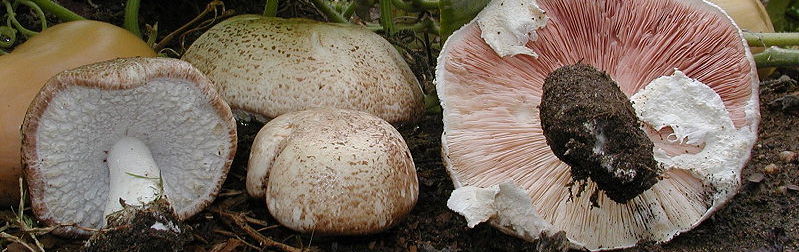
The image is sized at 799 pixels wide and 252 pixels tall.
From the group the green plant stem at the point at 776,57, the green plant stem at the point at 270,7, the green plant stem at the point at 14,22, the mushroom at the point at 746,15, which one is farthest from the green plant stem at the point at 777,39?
the green plant stem at the point at 14,22

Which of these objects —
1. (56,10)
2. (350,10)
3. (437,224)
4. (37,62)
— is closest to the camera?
(437,224)

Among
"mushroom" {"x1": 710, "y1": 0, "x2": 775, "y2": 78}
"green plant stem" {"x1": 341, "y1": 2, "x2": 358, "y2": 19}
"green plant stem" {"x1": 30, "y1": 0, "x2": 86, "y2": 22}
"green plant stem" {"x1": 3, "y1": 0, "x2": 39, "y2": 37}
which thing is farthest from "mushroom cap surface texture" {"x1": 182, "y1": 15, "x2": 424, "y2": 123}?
"mushroom" {"x1": 710, "y1": 0, "x2": 775, "y2": 78}

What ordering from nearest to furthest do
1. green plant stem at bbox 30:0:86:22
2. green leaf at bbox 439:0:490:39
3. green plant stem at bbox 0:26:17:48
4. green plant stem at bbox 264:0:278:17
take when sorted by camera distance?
green leaf at bbox 439:0:490:39 → green plant stem at bbox 0:26:17:48 → green plant stem at bbox 30:0:86:22 → green plant stem at bbox 264:0:278:17

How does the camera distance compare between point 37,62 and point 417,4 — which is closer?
point 37,62

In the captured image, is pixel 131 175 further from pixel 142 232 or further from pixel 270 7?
pixel 270 7

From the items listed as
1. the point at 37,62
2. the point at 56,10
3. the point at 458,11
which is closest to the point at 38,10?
the point at 56,10

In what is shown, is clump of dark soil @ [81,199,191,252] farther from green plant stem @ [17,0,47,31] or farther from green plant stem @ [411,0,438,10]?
green plant stem @ [411,0,438,10]
